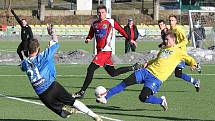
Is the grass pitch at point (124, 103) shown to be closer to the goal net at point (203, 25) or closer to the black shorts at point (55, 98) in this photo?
the black shorts at point (55, 98)

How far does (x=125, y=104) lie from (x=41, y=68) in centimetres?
364

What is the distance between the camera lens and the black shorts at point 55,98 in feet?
34.7

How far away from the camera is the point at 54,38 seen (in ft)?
35.1

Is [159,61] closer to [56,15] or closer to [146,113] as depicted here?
[146,113]

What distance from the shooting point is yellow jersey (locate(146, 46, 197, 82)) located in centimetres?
1212

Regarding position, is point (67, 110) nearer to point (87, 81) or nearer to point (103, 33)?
point (87, 81)

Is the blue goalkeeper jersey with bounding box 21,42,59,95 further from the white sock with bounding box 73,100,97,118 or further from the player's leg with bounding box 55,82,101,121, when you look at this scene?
the white sock with bounding box 73,100,97,118

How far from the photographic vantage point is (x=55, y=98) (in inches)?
418

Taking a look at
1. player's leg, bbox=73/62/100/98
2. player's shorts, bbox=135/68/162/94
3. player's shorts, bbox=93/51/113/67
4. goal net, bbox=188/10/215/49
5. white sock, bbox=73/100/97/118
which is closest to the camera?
white sock, bbox=73/100/97/118

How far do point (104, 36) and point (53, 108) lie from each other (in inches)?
179

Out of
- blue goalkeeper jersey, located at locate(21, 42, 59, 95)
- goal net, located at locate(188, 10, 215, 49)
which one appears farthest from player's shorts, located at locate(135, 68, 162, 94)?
goal net, located at locate(188, 10, 215, 49)

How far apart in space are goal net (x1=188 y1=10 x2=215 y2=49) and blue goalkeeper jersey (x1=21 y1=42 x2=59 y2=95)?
22.2 meters

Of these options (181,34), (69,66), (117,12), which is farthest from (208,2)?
(181,34)

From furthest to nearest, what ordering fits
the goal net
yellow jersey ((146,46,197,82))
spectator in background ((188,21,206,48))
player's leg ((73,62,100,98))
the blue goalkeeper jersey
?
the goal net → spectator in background ((188,21,206,48)) → player's leg ((73,62,100,98)) → yellow jersey ((146,46,197,82)) → the blue goalkeeper jersey
